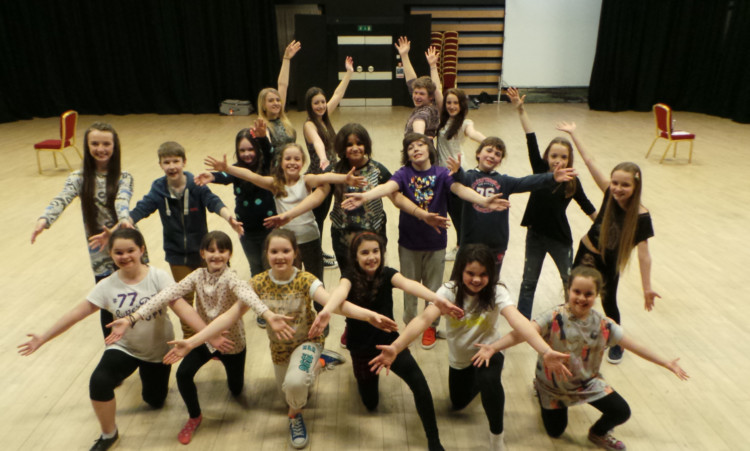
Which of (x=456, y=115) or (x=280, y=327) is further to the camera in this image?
(x=456, y=115)

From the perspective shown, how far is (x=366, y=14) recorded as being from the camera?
41.2 feet

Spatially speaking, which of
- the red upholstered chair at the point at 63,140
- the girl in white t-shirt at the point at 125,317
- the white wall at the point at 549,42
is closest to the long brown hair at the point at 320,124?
the girl in white t-shirt at the point at 125,317

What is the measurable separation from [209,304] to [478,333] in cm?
131

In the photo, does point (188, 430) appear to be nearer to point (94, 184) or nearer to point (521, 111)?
point (94, 184)

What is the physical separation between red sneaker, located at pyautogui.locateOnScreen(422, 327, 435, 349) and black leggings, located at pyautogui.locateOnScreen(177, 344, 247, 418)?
111cm

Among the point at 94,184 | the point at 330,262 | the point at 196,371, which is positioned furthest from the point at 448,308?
the point at 330,262

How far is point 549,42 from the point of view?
12.6 meters

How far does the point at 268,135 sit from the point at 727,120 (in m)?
10.1

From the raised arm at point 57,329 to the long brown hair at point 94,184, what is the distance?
0.62 metres

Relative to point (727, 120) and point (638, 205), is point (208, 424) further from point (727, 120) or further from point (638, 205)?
point (727, 120)

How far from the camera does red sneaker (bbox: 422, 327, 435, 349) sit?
3469 millimetres

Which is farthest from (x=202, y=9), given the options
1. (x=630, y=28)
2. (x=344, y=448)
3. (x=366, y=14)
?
(x=344, y=448)

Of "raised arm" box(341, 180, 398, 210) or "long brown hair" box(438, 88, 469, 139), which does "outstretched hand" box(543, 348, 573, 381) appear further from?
"long brown hair" box(438, 88, 469, 139)

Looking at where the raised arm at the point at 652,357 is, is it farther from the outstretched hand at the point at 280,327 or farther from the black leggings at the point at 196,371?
the black leggings at the point at 196,371
